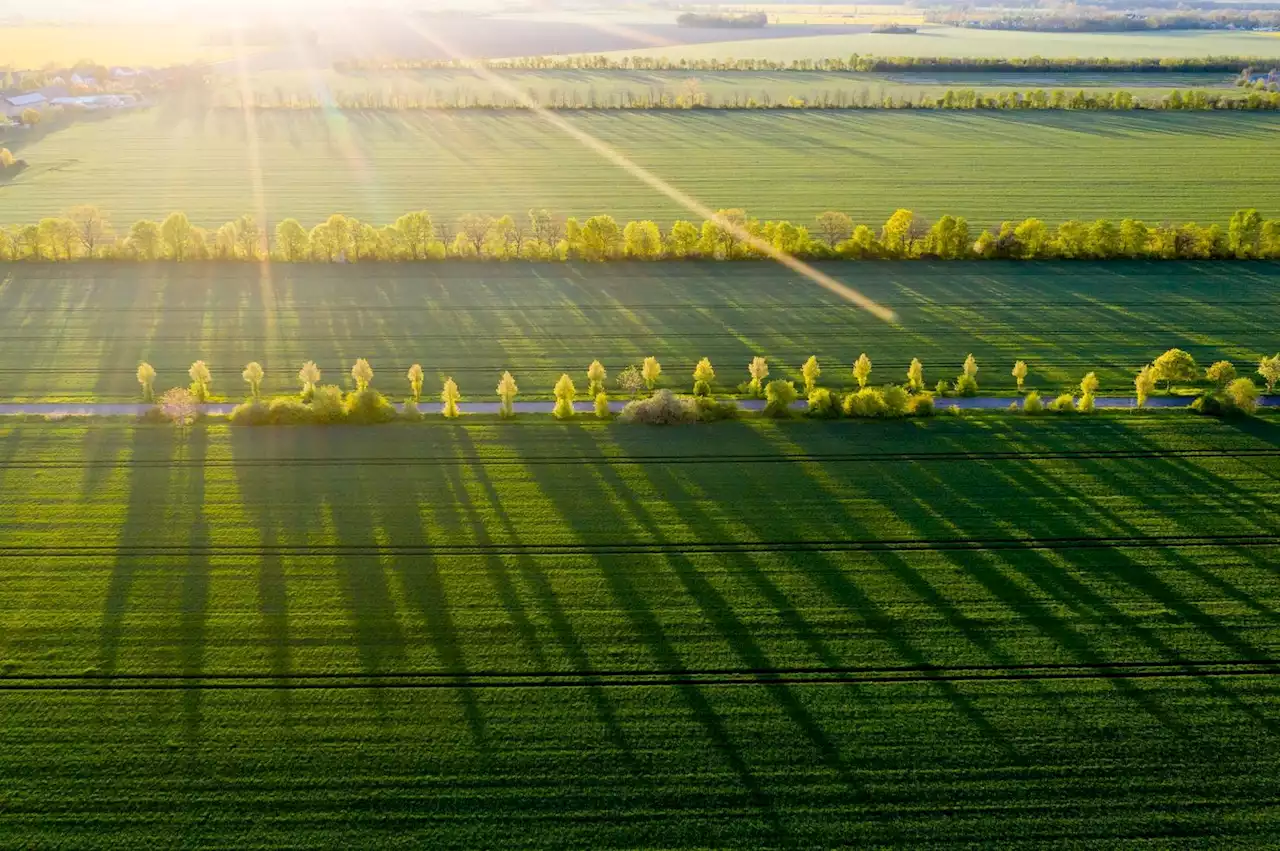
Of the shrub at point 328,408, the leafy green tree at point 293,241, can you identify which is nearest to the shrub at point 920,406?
the shrub at point 328,408

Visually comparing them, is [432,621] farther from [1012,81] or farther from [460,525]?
[1012,81]

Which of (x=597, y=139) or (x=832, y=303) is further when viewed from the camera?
(x=597, y=139)

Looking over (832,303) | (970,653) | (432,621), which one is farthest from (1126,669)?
(832,303)

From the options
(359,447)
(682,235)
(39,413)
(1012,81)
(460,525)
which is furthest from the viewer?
(1012,81)

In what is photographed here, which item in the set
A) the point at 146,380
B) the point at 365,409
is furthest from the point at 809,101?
the point at 146,380

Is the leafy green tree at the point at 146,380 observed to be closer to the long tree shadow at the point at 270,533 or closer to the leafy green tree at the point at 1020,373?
the long tree shadow at the point at 270,533

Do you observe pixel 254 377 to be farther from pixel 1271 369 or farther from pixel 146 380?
pixel 1271 369
